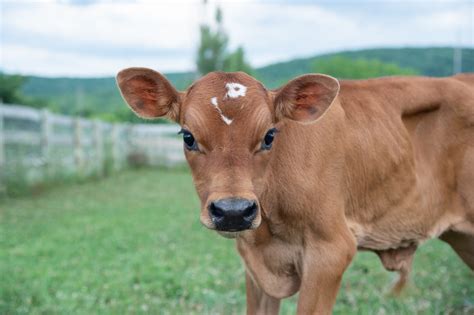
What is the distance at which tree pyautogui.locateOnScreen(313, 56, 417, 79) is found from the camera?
1539 inches

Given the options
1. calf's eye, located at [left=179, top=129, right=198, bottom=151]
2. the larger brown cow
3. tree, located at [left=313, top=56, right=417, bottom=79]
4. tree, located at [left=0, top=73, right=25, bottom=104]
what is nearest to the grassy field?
the larger brown cow

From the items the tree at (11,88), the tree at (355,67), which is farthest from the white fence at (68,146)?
the tree at (355,67)

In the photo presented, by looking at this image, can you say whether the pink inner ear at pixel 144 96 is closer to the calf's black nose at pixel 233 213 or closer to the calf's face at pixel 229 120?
the calf's face at pixel 229 120

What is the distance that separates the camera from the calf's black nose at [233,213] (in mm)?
3820

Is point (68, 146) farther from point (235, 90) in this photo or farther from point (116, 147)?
point (235, 90)

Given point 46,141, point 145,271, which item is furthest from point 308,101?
point 46,141

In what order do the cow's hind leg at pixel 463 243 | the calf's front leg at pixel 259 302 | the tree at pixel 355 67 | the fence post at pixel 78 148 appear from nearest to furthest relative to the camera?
the calf's front leg at pixel 259 302
the cow's hind leg at pixel 463 243
the fence post at pixel 78 148
the tree at pixel 355 67

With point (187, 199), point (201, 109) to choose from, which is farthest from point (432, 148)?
point (187, 199)

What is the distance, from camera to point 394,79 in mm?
5762

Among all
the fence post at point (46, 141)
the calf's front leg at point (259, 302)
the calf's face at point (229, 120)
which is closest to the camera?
the calf's face at point (229, 120)

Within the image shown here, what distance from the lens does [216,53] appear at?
46.0 m

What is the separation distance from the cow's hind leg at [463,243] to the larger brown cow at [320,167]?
1 cm

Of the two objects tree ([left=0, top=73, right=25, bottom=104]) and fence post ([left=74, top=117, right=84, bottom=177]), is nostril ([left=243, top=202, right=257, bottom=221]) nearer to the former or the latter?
fence post ([left=74, top=117, right=84, bottom=177])

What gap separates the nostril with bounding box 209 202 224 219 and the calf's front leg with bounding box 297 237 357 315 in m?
1.07
